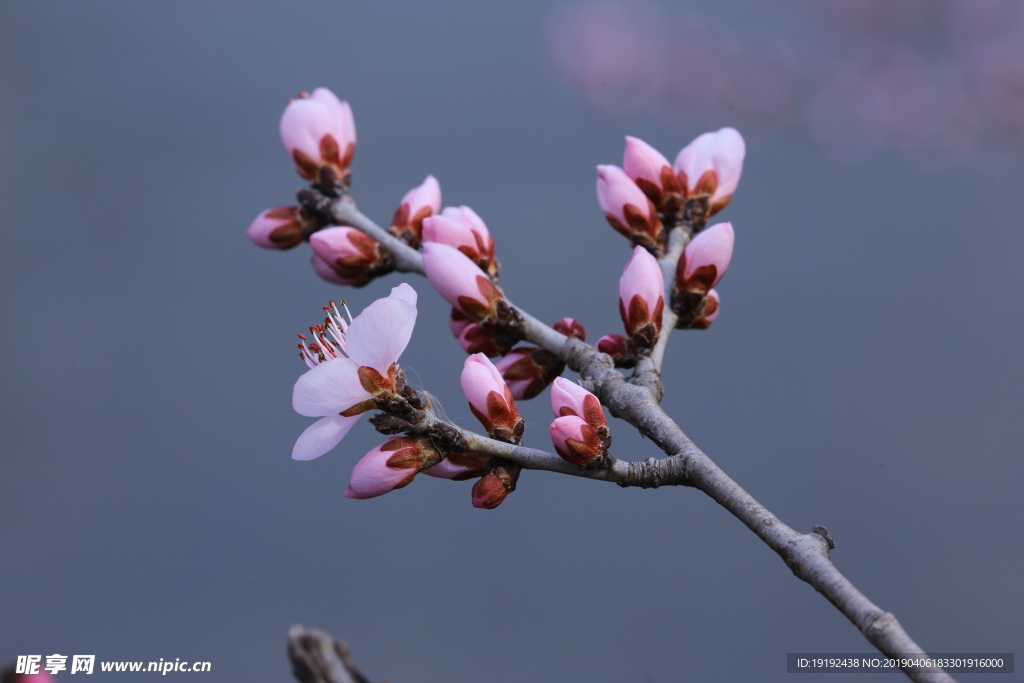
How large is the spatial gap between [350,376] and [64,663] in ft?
1.17

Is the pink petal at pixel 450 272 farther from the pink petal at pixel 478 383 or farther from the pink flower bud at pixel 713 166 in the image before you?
the pink flower bud at pixel 713 166

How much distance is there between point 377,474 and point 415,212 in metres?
0.42

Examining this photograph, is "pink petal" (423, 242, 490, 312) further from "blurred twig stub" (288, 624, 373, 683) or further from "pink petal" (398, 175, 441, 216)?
"blurred twig stub" (288, 624, 373, 683)

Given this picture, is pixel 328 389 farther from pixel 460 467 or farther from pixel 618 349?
pixel 618 349

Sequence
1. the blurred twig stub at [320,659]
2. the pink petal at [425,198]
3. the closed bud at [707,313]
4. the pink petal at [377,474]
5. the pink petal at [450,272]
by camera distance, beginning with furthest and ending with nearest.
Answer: the pink petal at [425,198] < the closed bud at [707,313] < the pink petal at [450,272] < the pink petal at [377,474] < the blurred twig stub at [320,659]

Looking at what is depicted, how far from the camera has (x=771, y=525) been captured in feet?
1.80

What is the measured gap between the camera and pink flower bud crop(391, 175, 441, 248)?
0.93 m

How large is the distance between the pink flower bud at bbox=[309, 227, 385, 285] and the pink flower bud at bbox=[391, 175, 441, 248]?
0.15 ft

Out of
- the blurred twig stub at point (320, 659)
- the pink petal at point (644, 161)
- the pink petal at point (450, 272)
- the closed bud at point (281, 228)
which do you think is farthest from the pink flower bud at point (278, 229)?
the blurred twig stub at point (320, 659)

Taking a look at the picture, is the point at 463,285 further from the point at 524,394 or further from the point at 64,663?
the point at 64,663

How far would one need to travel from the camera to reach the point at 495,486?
1.96 ft

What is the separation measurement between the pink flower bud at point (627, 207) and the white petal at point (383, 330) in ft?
1.08

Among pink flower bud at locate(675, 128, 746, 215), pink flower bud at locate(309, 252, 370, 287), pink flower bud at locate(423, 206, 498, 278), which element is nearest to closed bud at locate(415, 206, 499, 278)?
pink flower bud at locate(423, 206, 498, 278)

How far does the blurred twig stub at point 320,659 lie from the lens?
367 mm
